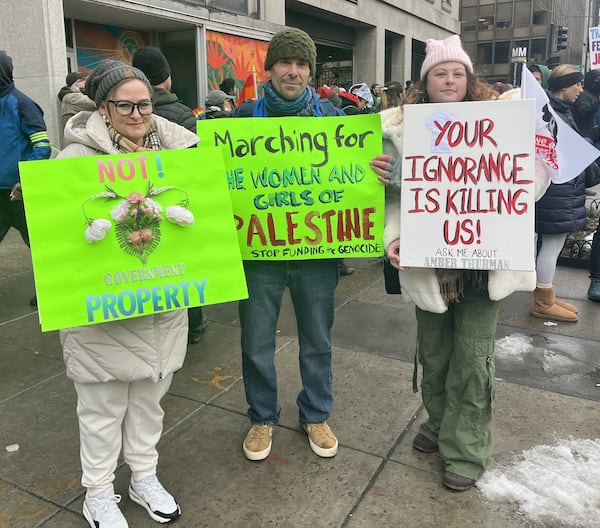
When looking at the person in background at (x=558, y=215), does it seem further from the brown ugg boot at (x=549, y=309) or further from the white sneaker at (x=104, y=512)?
the white sneaker at (x=104, y=512)

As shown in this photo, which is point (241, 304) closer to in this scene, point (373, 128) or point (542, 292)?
point (373, 128)

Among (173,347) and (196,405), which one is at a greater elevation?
(173,347)

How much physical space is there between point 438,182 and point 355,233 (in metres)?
0.46

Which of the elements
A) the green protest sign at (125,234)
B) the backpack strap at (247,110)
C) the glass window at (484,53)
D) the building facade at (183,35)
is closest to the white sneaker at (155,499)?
the green protest sign at (125,234)

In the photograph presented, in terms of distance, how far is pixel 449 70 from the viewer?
2.41 m

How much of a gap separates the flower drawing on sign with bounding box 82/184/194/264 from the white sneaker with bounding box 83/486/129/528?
3.31 feet

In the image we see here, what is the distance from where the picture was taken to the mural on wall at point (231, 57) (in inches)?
437

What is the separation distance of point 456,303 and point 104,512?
68.5 inches

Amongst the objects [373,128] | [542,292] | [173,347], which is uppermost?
[373,128]

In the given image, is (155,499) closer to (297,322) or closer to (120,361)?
Result: (120,361)

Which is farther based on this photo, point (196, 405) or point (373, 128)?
point (196, 405)

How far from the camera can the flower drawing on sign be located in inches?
81.7

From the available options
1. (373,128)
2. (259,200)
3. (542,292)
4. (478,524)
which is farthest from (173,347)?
(542,292)

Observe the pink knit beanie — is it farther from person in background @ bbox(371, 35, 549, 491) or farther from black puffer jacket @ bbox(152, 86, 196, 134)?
black puffer jacket @ bbox(152, 86, 196, 134)
